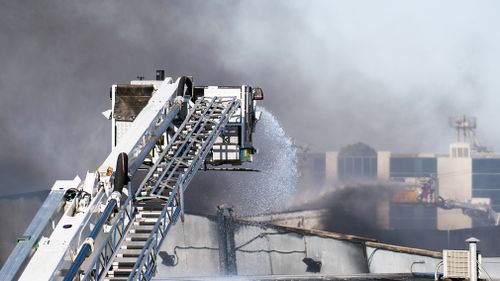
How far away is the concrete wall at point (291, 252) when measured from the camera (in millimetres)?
39562

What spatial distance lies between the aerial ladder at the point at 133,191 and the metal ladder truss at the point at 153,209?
0.06 feet

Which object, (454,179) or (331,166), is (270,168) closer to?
(331,166)

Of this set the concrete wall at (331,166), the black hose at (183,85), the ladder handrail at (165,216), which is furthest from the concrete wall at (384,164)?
the ladder handrail at (165,216)

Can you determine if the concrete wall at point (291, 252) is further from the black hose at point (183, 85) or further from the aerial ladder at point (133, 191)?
the black hose at point (183, 85)

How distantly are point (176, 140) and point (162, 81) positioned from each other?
3340mm

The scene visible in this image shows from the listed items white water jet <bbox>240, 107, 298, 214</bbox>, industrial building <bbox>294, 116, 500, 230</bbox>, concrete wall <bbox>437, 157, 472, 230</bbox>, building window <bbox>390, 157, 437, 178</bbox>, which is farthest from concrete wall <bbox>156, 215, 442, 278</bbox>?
concrete wall <bbox>437, 157, 472, 230</bbox>

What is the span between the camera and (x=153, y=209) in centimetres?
2075

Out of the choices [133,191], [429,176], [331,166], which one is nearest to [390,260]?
[133,191]

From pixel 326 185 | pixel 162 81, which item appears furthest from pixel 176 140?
pixel 326 185

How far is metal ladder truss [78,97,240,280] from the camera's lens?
19344 millimetres

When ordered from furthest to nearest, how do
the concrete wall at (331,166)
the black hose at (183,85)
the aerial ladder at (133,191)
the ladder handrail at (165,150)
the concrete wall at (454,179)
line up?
the concrete wall at (454,179) → the concrete wall at (331,166) → the black hose at (183,85) → the ladder handrail at (165,150) → the aerial ladder at (133,191)

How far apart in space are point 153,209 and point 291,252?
20.3 meters

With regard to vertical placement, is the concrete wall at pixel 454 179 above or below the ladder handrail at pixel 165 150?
below

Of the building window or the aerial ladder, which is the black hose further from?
the building window
